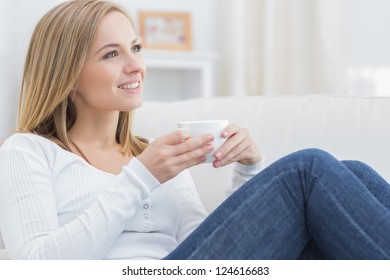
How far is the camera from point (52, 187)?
53.1 inches

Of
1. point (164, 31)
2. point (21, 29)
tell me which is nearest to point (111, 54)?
point (21, 29)

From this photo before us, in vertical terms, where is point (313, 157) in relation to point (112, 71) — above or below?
below

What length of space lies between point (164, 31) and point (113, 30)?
2.09 m

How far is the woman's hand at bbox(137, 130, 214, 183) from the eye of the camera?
3.95 feet

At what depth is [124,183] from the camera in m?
1.24

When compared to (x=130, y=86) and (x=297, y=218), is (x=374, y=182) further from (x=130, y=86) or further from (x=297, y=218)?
(x=130, y=86)

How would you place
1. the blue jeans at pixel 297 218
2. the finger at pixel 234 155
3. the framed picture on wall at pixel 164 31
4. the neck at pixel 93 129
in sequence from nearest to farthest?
1. the blue jeans at pixel 297 218
2. the finger at pixel 234 155
3. the neck at pixel 93 129
4. the framed picture on wall at pixel 164 31

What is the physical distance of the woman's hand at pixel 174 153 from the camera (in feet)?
3.95

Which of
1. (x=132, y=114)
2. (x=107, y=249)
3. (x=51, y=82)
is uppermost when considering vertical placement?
(x=51, y=82)

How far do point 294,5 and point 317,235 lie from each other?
2437 millimetres

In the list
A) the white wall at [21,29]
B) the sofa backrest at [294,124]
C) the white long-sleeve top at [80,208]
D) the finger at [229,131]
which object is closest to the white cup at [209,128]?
the finger at [229,131]

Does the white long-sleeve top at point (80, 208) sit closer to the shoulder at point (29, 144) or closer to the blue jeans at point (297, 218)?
the shoulder at point (29, 144)
